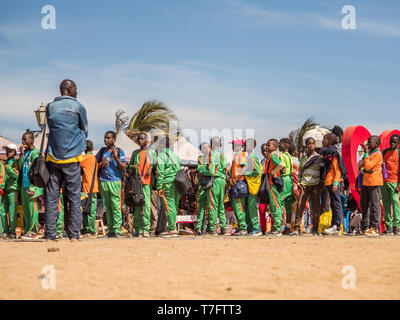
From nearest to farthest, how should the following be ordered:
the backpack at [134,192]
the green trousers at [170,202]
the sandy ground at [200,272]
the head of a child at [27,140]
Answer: the sandy ground at [200,272] < the head of a child at [27,140] < the backpack at [134,192] < the green trousers at [170,202]

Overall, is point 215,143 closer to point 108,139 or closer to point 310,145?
point 310,145

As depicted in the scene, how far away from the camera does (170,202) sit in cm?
Answer: 1068

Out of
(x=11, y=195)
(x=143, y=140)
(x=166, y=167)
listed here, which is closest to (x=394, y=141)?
(x=166, y=167)

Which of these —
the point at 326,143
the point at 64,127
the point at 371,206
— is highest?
the point at 64,127

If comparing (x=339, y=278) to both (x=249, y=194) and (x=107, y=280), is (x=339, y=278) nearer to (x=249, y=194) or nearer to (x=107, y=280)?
(x=107, y=280)

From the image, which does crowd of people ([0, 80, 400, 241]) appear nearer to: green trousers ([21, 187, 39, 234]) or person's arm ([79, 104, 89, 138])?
green trousers ([21, 187, 39, 234])

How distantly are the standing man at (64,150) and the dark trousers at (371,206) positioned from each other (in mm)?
5321

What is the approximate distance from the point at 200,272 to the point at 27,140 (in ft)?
18.7

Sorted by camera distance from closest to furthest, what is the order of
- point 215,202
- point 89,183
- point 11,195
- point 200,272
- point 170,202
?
1. point 200,272
2. point 89,183
3. point 170,202
4. point 11,195
5. point 215,202

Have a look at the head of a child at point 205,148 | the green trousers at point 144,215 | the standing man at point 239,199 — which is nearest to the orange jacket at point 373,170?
the standing man at point 239,199

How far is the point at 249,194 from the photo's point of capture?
1089cm

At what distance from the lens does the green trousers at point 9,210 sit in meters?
10.7

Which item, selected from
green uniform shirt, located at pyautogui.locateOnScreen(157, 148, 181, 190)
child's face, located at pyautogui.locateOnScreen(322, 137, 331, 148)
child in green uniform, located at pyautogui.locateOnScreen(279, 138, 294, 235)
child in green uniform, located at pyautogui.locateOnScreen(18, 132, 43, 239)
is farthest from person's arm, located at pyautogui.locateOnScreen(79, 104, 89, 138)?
child's face, located at pyautogui.locateOnScreen(322, 137, 331, 148)

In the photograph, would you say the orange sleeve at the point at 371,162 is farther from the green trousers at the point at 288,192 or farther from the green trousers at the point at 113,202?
the green trousers at the point at 113,202
